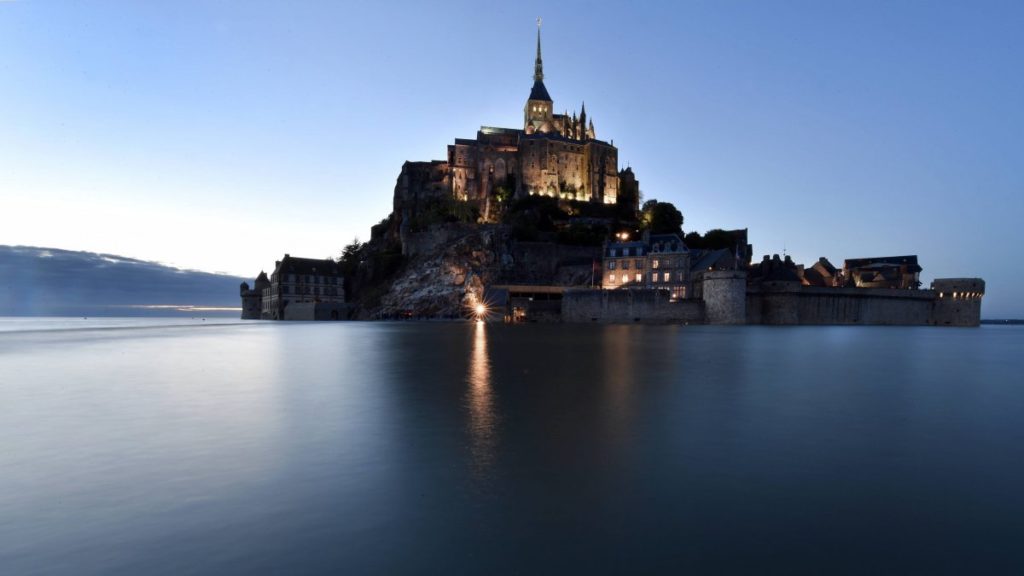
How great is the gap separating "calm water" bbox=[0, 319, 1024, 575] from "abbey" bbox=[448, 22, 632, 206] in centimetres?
7250

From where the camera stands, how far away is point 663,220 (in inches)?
2940

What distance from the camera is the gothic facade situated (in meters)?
84.3

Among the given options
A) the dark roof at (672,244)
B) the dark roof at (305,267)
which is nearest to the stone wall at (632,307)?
the dark roof at (672,244)

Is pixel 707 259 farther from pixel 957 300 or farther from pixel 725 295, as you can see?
pixel 957 300

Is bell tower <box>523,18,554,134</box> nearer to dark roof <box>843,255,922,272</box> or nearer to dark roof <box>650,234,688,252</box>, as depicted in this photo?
dark roof <box>650,234,688,252</box>

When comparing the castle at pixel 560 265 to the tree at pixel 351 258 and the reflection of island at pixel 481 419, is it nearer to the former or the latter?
the tree at pixel 351 258

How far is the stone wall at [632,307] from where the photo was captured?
55.3 meters

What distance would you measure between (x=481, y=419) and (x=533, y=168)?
77.3 meters

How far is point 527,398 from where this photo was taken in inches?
466

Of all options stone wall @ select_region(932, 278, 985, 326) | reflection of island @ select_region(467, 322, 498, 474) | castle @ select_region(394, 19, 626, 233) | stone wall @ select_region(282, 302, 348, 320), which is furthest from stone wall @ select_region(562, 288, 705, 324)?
reflection of island @ select_region(467, 322, 498, 474)

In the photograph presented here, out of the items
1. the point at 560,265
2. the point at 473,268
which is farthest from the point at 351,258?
the point at 560,265

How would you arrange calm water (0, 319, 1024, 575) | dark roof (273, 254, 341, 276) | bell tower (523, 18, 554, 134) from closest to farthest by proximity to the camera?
calm water (0, 319, 1024, 575) → dark roof (273, 254, 341, 276) → bell tower (523, 18, 554, 134)

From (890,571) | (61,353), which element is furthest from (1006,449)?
(61,353)

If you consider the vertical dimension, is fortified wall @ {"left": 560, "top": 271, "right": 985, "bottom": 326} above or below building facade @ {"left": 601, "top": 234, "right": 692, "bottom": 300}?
below
